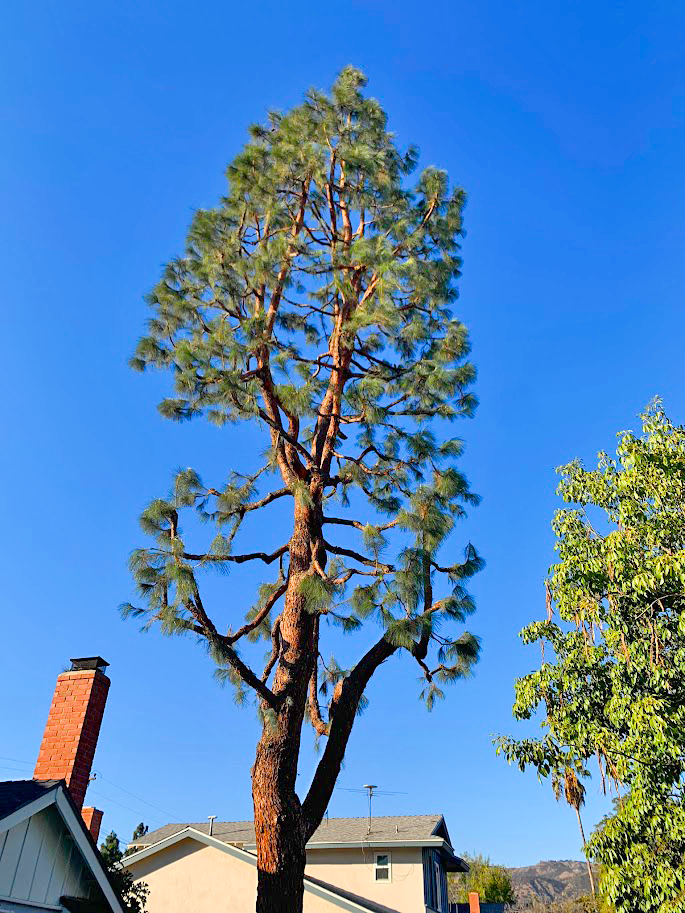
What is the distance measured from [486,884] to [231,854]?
22530 millimetres

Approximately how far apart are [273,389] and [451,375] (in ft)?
9.12

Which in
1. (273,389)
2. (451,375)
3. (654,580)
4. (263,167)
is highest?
(263,167)

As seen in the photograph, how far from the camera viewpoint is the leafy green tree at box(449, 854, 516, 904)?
108 ft

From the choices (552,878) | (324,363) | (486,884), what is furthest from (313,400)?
(552,878)

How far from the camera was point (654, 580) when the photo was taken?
35.1ft

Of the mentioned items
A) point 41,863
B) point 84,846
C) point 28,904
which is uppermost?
point 84,846

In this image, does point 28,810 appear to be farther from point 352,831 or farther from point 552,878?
point 552,878

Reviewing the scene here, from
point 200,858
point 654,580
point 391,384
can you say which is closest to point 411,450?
point 391,384

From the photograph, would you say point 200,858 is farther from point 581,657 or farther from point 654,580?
point 654,580

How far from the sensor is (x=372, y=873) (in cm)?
1800

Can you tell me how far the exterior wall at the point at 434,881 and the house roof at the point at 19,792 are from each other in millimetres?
14294

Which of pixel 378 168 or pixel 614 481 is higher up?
pixel 378 168

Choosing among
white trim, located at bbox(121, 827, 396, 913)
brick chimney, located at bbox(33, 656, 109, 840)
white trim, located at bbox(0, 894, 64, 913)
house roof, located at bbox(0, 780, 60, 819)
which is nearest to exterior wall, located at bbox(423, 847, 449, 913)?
white trim, located at bbox(121, 827, 396, 913)

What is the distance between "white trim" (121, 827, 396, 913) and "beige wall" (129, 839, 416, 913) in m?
0.11
